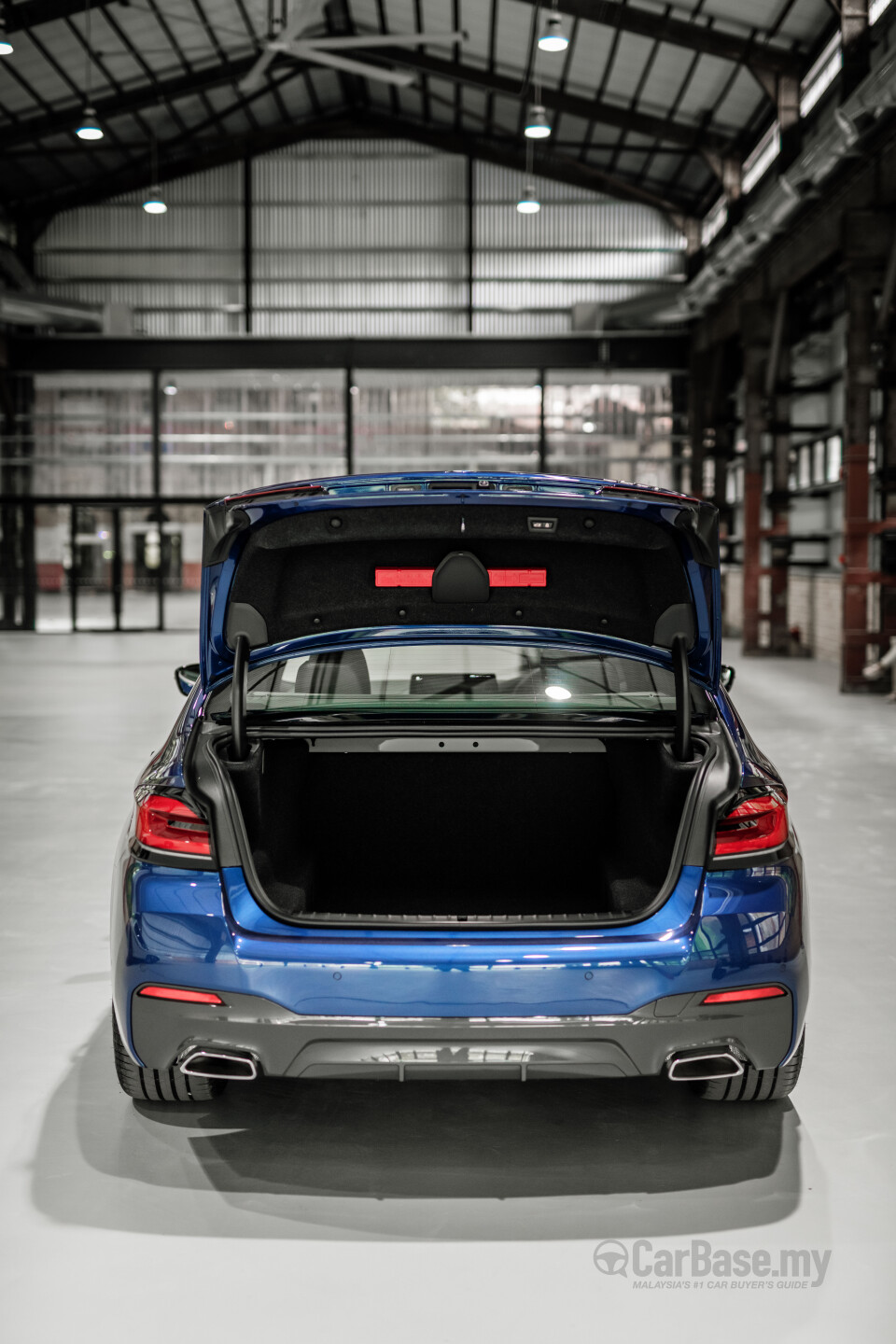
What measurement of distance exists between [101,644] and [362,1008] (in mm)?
19202

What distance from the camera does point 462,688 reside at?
12.4 feet

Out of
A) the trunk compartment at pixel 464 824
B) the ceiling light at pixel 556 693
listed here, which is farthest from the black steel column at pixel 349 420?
the trunk compartment at pixel 464 824

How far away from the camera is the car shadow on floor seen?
7.68 feet

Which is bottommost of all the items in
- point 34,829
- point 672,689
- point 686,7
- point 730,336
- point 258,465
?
point 34,829

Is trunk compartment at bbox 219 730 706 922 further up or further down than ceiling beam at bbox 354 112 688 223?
further down

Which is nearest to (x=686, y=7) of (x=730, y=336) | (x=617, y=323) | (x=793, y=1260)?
(x=730, y=336)

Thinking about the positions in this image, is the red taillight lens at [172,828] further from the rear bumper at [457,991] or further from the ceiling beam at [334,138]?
the ceiling beam at [334,138]

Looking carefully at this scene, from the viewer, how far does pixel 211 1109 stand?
2795 mm

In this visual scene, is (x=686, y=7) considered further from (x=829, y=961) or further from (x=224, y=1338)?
(x=224, y=1338)

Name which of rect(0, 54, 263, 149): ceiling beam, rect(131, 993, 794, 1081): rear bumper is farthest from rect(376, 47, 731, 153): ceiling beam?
rect(131, 993, 794, 1081): rear bumper

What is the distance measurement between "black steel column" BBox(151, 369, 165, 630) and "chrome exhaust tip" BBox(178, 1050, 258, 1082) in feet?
75.1
